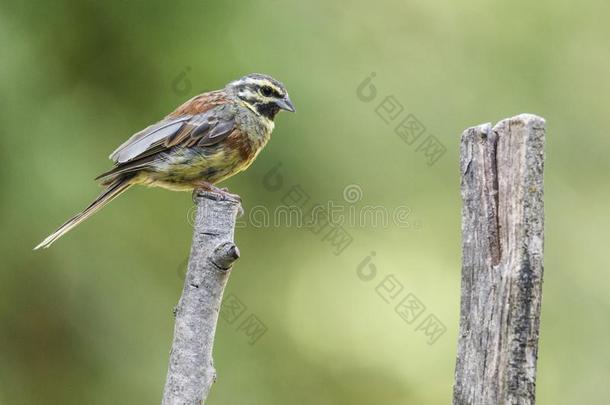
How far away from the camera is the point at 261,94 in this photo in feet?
21.6

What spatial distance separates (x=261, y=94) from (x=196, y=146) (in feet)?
2.46

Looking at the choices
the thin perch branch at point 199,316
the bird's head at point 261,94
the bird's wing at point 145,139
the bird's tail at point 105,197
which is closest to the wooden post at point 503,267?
the thin perch branch at point 199,316

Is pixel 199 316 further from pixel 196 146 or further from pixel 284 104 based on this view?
pixel 284 104

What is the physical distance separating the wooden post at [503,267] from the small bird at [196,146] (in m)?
2.75

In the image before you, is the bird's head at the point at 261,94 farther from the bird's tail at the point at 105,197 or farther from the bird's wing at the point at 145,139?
the bird's tail at the point at 105,197

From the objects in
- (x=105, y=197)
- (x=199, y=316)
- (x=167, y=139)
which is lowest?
(x=199, y=316)

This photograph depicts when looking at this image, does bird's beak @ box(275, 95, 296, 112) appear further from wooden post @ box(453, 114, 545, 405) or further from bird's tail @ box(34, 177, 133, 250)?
wooden post @ box(453, 114, 545, 405)

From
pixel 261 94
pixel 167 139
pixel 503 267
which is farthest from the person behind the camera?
pixel 261 94

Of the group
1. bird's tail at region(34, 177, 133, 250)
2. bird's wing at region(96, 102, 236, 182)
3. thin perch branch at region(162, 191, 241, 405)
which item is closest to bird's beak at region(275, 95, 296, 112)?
bird's wing at region(96, 102, 236, 182)

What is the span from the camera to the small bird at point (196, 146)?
244 inches

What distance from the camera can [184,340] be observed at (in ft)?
14.0

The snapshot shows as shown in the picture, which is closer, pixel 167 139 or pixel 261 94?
pixel 167 139

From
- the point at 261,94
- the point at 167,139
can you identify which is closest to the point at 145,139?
the point at 167,139

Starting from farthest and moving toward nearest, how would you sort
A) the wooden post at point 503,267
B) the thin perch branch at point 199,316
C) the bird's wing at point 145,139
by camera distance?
the bird's wing at point 145,139 < the thin perch branch at point 199,316 < the wooden post at point 503,267
